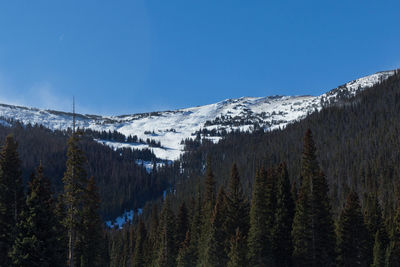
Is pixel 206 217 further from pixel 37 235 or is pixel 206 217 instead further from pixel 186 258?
pixel 37 235

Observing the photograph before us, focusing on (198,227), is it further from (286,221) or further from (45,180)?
(45,180)

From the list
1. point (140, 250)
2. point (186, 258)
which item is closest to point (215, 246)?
point (186, 258)

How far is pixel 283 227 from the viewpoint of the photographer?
45.3 m

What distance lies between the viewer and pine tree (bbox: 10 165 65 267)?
2809 centimetres

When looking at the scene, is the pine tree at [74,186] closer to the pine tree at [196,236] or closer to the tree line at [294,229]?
the tree line at [294,229]

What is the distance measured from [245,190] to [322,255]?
369ft

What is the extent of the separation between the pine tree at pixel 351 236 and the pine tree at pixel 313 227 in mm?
4187

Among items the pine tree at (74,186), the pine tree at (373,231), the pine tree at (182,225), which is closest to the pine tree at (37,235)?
the pine tree at (74,186)

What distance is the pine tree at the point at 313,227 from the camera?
139ft

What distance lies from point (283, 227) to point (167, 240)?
95.2 feet

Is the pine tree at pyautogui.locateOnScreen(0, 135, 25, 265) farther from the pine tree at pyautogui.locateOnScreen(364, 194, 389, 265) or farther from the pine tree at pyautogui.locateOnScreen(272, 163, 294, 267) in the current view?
the pine tree at pyautogui.locateOnScreen(364, 194, 389, 265)

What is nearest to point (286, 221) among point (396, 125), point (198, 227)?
point (198, 227)

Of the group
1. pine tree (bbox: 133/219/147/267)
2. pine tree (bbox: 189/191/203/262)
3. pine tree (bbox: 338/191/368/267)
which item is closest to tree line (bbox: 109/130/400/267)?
pine tree (bbox: 338/191/368/267)

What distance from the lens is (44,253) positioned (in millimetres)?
28625
